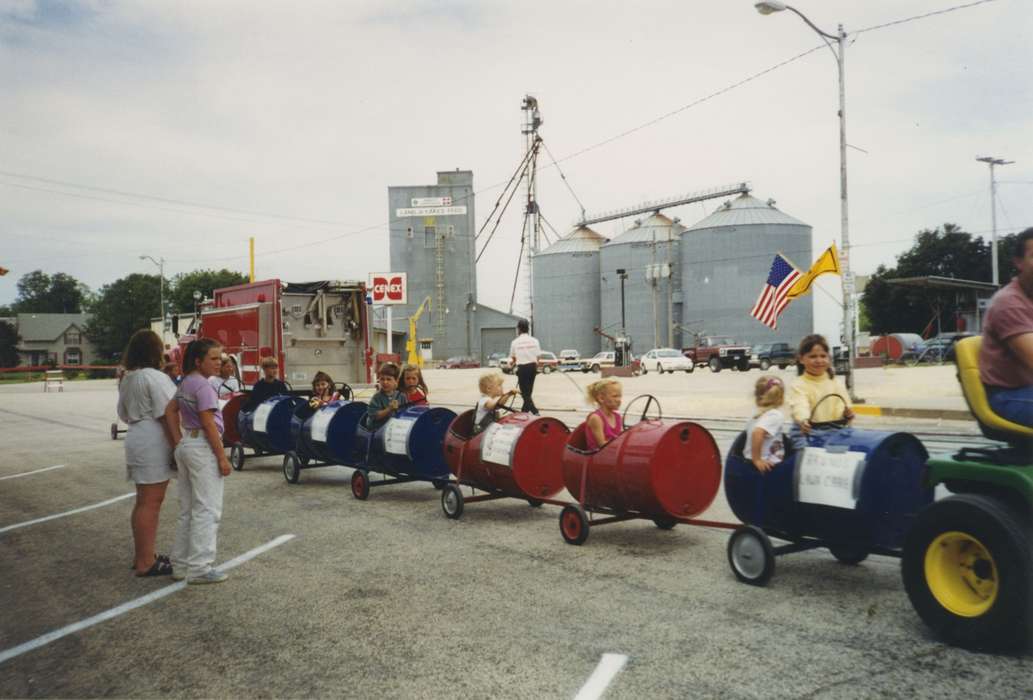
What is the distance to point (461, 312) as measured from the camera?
8988cm

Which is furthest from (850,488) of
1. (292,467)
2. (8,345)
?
(8,345)

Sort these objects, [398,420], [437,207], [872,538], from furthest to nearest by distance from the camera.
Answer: [437,207] → [398,420] → [872,538]

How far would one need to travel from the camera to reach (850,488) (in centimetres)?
528

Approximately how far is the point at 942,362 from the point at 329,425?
48977mm

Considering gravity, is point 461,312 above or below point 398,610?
above

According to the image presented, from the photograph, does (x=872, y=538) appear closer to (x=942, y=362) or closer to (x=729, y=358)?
(x=729, y=358)

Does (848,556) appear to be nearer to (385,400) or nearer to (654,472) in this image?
(654,472)

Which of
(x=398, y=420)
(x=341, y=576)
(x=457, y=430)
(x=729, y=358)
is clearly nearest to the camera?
(x=341, y=576)

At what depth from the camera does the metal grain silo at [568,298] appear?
84.7m

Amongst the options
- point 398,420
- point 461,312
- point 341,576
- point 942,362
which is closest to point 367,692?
point 341,576

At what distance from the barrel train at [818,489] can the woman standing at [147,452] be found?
2915 mm

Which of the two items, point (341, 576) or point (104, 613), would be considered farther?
point (341, 576)

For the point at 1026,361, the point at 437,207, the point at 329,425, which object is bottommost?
the point at 329,425

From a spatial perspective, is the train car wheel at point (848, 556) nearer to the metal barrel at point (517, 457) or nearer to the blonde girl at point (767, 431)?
the blonde girl at point (767, 431)
